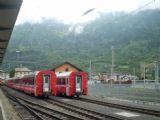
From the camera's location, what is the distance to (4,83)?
112 meters

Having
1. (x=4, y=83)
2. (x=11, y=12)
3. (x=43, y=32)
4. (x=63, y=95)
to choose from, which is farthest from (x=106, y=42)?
(x=11, y=12)

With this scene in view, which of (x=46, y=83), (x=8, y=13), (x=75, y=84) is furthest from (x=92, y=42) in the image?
(x=8, y=13)

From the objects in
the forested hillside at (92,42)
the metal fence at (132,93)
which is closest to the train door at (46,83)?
the metal fence at (132,93)

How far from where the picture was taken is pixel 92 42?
96.0 metres

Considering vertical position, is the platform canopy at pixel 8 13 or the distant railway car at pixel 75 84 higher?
the platform canopy at pixel 8 13

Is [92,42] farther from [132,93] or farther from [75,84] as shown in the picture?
[75,84]

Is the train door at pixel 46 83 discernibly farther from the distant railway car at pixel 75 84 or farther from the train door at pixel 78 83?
the train door at pixel 78 83

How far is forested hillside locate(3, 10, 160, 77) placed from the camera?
73.8m

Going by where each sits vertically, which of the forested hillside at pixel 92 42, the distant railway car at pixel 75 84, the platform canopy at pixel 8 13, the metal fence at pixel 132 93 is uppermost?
the forested hillside at pixel 92 42

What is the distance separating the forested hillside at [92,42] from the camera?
73.8 metres

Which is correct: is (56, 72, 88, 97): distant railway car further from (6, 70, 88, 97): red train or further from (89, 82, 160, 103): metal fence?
(89, 82, 160, 103): metal fence

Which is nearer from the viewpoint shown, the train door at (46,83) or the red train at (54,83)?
the red train at (54,83)

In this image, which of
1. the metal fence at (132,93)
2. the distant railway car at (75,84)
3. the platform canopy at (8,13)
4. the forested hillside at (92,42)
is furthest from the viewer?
the forested hillside at (92,42)

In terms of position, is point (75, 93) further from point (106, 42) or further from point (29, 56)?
point (106, 42)
